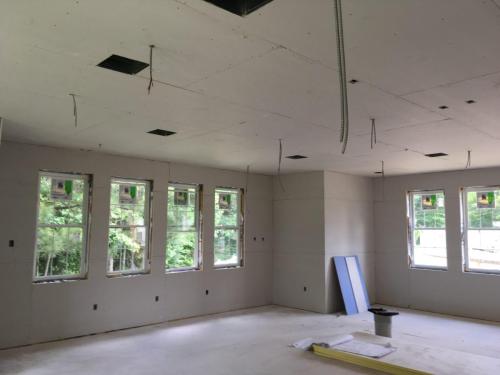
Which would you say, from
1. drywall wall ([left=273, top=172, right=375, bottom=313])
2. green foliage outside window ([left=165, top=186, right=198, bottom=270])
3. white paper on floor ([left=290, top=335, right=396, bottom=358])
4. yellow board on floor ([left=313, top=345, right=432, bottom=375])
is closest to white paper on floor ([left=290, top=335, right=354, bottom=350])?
white paper on floor ([left=290, top=335, right=396, bottom=358])

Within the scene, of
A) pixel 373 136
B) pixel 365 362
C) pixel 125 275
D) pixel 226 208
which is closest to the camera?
pixel 365 362

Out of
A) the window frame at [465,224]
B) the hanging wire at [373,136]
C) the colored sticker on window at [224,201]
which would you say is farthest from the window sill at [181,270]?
the window frame at [465,224]

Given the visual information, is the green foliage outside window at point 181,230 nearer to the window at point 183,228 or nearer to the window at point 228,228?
the window at point 183,228

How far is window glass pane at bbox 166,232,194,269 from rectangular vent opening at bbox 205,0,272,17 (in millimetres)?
5375

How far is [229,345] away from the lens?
5.36 meters

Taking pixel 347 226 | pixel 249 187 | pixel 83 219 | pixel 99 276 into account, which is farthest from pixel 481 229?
pixel 83 219

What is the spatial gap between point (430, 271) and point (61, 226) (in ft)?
21.8

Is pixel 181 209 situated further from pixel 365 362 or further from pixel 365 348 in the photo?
pixel 365 362

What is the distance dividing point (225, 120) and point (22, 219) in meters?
3.25

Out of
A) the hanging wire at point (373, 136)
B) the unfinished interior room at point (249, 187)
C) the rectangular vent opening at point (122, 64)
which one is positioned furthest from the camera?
the hanging wire at point (373, 136)

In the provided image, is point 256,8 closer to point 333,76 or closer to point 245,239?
point 333,76

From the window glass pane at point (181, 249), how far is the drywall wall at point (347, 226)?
252cm

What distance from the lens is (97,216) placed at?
240 inches

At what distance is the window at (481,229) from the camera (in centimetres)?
732
